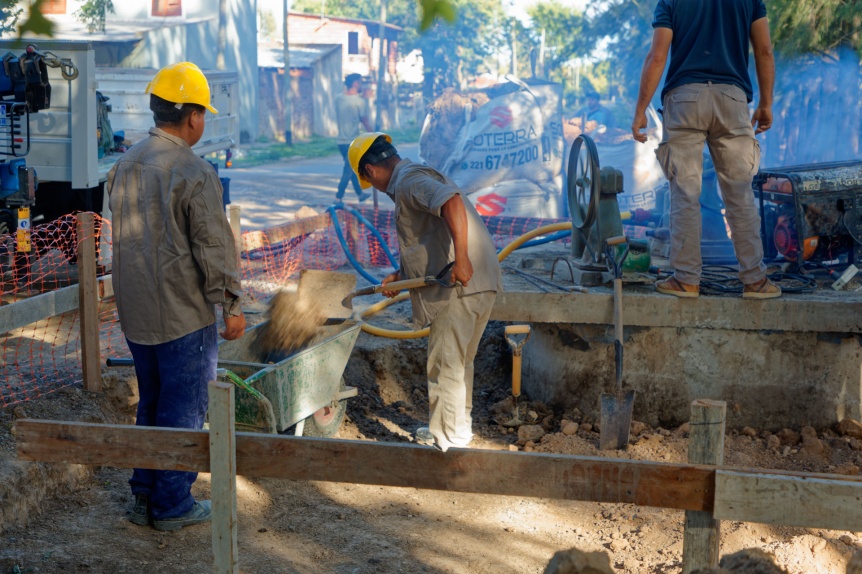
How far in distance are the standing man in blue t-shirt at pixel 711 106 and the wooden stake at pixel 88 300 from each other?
11.1ft

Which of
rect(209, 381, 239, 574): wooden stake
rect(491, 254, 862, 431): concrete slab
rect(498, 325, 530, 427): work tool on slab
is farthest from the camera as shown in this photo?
rect(498, 325, 530, 427): work tool on slab

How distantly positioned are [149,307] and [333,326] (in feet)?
6.92

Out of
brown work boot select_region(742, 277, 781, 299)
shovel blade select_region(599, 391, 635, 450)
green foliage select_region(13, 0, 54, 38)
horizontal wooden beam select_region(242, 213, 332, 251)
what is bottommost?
shovel blade select_region(599, 391, 635, 450)

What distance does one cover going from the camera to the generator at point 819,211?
6.41 m

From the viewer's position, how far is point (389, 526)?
5.07 m

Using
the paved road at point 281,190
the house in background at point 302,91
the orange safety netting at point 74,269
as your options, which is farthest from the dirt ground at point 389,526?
the house in background at point 302,91

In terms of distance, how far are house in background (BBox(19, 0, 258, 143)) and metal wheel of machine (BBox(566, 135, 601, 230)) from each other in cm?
1776

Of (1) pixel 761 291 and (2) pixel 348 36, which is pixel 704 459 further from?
(2) pixel 348 36

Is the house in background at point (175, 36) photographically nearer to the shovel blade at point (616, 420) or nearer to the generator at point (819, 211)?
the generator at point (819, 211)

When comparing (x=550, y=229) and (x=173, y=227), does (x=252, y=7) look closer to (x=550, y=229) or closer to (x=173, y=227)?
(x=550, y=229)

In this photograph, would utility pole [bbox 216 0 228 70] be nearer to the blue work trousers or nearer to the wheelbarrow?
the wheelbarrow

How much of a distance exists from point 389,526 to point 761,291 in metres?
2.88

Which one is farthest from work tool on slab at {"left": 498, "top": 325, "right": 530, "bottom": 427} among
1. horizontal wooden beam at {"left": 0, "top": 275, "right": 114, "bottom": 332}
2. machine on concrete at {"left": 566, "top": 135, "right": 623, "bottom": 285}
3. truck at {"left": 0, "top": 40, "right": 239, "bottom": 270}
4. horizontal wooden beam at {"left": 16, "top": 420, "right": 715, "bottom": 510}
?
truck at {"left": 0, "top": 40, "right": 239, "bottom": 270}

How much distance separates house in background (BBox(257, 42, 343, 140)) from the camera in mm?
38250
